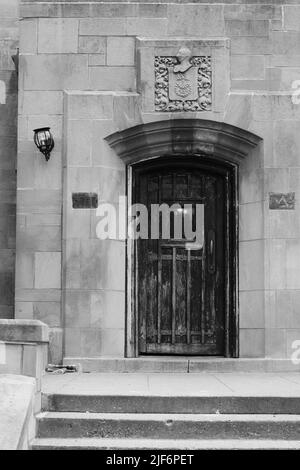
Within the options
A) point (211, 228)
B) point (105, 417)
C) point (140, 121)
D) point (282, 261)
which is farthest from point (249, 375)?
point (140, 121)

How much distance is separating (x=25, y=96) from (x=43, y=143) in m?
0.70

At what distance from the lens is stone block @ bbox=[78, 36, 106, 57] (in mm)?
8664

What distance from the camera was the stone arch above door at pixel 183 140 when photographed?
337 inches

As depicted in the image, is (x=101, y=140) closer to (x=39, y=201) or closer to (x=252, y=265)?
(x=39, y=201)

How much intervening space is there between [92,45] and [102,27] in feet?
0.82

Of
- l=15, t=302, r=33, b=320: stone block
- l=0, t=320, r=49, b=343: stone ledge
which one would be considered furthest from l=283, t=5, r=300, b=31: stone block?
l=0, t=320, r=49, b=343: stone ledge

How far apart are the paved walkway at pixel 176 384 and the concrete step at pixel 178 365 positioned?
0.70 feet

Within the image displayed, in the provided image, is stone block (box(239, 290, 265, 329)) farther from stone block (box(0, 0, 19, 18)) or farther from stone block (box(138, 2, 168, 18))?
stone block (box(0, 0, 19, 18))

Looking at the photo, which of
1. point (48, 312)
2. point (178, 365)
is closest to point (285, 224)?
point (178, 365)

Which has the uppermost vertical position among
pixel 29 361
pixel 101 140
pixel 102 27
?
pixel 102 27

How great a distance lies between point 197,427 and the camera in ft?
18.4

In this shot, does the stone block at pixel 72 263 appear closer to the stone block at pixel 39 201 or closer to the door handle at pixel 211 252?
the stone block at pixel 39 201

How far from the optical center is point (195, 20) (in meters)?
8.67

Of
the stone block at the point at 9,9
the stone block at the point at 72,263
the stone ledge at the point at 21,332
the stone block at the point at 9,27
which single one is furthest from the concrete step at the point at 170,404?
the stone block at the point at 9,9
